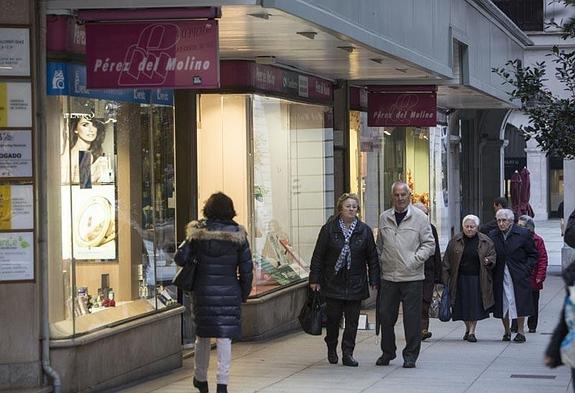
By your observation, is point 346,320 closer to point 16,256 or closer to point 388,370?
point 388,370

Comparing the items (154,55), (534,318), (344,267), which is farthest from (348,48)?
(534,318)

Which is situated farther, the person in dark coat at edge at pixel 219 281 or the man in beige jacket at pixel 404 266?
the man in beige jacket at pixel 404 266

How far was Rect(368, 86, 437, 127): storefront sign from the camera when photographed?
61.0 ft

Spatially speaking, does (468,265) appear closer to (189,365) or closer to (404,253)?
(404,253)

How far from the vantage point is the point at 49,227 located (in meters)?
9.84

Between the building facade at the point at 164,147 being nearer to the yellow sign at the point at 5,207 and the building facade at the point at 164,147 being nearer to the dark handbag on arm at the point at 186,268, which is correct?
the yellow sign at the point at 5,207

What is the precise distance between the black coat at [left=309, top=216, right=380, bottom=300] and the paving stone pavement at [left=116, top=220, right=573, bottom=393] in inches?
29.8

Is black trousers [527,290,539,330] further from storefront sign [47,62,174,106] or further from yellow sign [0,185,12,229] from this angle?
yellow sign [0,185,12,229]

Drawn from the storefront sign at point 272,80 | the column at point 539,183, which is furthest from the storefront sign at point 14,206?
the column at point 539,183

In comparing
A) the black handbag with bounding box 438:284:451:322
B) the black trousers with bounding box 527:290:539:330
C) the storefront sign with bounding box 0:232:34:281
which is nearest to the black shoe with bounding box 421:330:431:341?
the black handbag with bounding box 438:284:451:322

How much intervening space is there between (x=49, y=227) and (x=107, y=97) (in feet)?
4.92

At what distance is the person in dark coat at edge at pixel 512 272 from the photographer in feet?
47.5

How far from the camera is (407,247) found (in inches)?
473

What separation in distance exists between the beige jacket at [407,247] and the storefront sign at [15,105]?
3.99m
